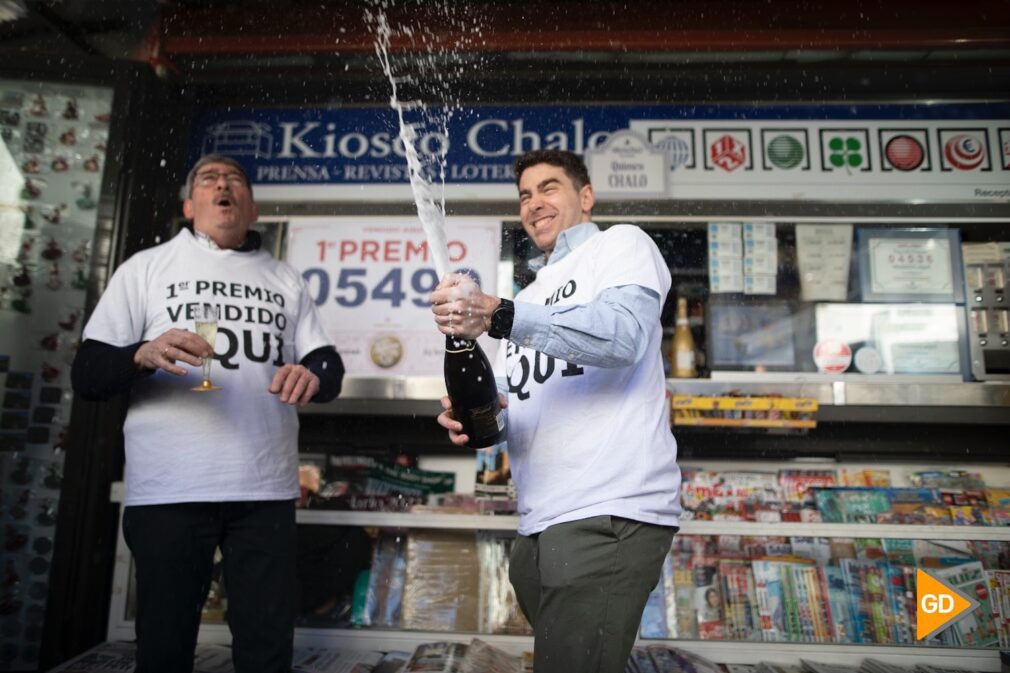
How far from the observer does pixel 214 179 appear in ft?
7.66

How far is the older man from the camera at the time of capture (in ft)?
6.57

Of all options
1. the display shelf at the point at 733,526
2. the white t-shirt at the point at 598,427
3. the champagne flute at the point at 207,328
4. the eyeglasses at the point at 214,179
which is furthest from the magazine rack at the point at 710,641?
the eyeglasses at the point at 214,179

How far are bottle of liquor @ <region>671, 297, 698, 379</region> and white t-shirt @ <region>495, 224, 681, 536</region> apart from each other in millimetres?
1658

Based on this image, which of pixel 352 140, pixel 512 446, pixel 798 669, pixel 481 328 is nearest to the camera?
pixel 481 328

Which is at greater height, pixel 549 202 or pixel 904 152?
pixel 904 152

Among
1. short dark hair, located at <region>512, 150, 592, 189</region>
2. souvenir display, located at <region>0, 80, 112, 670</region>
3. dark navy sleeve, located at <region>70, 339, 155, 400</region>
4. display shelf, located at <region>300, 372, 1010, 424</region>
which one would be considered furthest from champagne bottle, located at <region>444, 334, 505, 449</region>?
souvenir display, located at <region>0, 80, 112, 670</region>

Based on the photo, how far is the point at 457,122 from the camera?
3.69 metres

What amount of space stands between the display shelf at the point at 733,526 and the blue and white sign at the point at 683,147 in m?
1.59

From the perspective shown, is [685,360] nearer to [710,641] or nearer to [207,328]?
[710,641]

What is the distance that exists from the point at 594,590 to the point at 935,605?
2.12 m

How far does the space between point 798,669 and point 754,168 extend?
2296mm

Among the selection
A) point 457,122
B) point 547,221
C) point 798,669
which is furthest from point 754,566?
point 457,122

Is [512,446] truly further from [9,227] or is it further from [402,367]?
[9,227]

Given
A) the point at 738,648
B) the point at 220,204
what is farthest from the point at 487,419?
the point at 738,648
